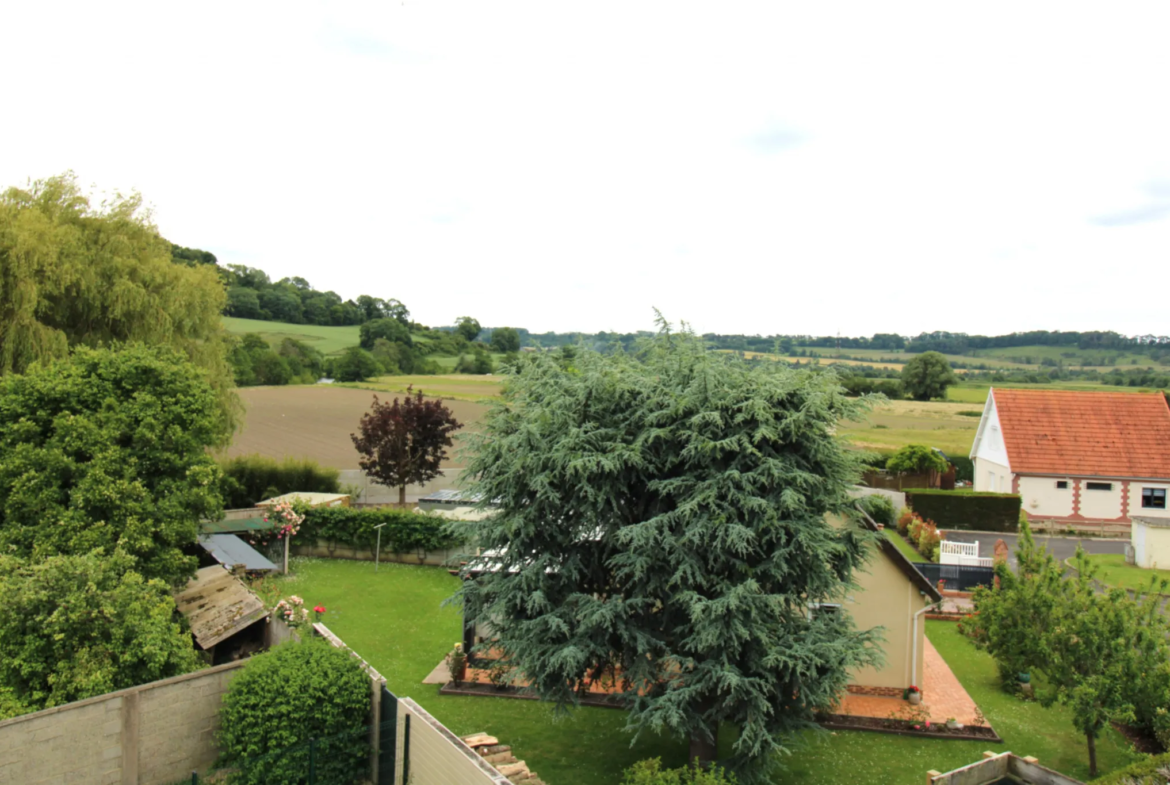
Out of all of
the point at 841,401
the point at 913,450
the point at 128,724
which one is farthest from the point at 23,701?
the point at 913,450

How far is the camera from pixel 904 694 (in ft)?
48.8

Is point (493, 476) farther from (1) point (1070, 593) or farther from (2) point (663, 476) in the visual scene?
(1) point (1070, 593)

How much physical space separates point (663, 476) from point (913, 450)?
29638mm

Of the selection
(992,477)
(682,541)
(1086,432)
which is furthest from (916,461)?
(682,541)

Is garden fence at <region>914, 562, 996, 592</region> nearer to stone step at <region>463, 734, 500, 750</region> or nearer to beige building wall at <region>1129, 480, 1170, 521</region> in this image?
stone step at <region>463, 734, 500, 750</region>

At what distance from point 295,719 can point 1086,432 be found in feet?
116

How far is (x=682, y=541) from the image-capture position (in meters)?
10.2

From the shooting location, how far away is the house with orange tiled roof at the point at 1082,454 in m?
32.4

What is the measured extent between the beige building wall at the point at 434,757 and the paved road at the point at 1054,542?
78.8 feet

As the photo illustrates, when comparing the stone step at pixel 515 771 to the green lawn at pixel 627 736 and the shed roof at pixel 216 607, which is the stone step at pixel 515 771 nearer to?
the green lawn at pixel 627 736

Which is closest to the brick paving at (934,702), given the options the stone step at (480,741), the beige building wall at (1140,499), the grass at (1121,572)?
the stone step at (480,741)

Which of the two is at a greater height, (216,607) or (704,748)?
(216,607)

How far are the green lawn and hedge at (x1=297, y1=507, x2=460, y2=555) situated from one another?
5005 millimetres

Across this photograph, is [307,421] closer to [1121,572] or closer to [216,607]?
[216,607]
